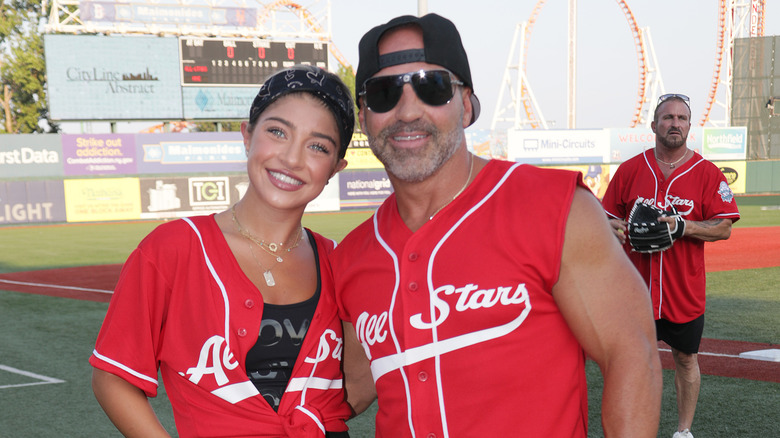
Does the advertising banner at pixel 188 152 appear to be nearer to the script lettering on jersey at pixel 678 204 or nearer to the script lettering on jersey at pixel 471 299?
the script lettering on jersey at pixel 678 204

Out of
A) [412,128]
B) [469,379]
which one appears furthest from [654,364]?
[412,128]

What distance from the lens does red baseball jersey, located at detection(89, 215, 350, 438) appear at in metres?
2.11

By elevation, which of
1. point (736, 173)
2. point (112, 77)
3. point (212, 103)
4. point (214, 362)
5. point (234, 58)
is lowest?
point (736, 173)

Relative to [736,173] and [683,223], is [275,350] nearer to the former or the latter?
[683,223]

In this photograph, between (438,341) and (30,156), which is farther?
(30,156)

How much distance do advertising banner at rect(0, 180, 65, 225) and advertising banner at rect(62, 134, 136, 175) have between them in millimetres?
1038

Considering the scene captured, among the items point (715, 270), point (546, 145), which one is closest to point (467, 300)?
point (715, 270)

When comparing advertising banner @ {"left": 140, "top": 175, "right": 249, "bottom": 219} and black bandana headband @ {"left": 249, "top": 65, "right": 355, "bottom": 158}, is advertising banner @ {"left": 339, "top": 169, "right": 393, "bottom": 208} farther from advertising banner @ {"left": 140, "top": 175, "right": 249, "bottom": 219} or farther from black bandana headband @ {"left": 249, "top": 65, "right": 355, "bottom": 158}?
black bandana headband @ {"left": 249, "top": 65, "right": 355, "bottom": 158}

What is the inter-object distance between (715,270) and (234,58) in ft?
80.1

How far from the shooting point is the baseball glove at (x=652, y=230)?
205 inches

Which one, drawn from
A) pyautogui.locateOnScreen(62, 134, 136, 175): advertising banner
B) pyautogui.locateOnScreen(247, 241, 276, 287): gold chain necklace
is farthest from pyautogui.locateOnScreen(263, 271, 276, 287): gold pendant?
pyautogui.locateOnScreen(62, 134, 136, 175): advertising banner

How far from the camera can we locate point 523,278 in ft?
6.42

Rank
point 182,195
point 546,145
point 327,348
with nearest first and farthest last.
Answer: point 327,348
point 182,195
point 546,145

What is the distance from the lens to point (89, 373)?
7.14 meters
